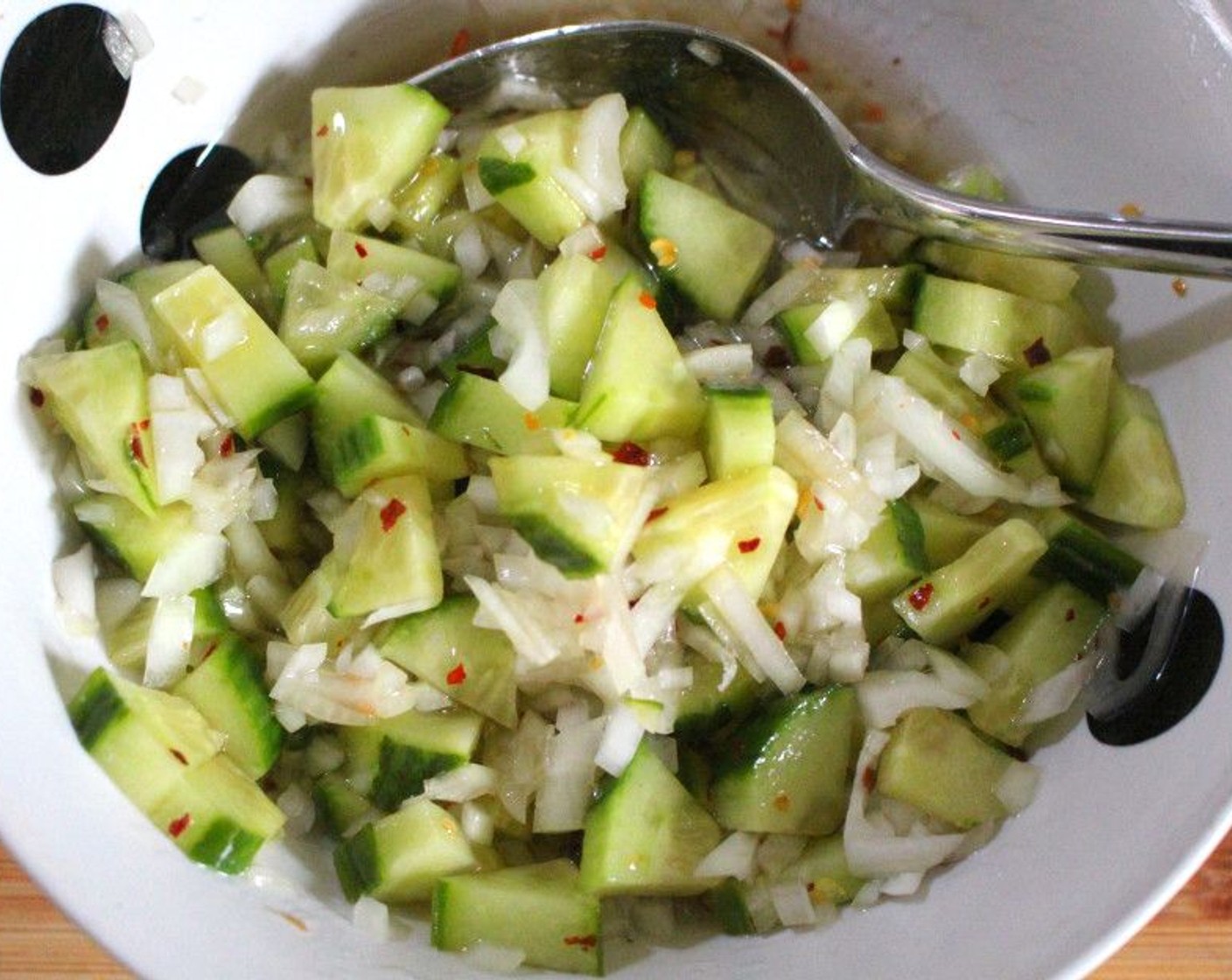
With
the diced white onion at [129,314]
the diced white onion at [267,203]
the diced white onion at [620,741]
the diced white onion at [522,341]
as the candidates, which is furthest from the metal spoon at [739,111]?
the diced white onion at [620,741]

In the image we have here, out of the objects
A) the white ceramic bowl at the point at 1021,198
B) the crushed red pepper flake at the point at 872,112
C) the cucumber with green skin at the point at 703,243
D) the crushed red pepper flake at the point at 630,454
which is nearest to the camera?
the white ceramic bowl at the point at 1021,198

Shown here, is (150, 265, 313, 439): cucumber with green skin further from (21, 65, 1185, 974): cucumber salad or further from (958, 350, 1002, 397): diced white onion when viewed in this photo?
(958, 350, 1002, 397): diced white onion

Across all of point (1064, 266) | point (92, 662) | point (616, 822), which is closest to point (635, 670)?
point (616, 822)

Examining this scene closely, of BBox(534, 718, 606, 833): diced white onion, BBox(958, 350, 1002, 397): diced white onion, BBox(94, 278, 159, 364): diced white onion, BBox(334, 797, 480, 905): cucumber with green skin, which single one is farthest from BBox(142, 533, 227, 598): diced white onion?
BBox(958, 350, 1002, 397): diced white onion

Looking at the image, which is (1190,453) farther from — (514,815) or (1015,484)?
(514,815)

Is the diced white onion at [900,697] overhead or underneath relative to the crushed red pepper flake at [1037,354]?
underneath

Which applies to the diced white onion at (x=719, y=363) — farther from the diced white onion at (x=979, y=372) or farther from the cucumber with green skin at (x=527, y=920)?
the cucumber with green skin at (x=527, y=920)

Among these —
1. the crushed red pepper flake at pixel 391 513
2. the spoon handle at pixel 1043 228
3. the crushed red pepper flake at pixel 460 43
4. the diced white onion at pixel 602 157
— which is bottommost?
the spoon handle at pixel 1043 228
